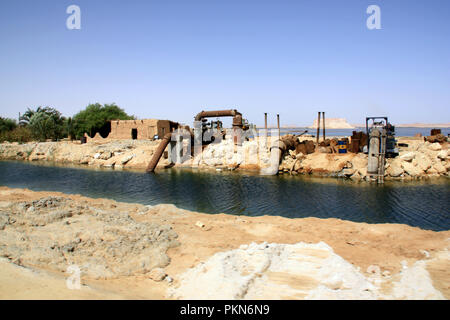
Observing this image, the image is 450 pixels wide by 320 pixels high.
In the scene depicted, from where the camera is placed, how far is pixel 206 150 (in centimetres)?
3056

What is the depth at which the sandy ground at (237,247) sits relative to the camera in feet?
17.4

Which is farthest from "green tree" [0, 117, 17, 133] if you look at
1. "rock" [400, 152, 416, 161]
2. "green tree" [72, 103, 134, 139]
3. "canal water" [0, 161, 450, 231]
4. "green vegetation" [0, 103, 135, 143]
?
"rock" [400, 152, 416, 161]

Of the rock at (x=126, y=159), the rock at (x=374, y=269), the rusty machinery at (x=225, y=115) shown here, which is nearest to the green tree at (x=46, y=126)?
the rock at (x=126, y=159)

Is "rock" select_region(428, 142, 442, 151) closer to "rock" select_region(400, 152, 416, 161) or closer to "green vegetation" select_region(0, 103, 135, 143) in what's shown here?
"rock" select_region(400, 152, 416, 161)

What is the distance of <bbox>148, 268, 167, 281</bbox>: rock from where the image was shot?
21.0ft

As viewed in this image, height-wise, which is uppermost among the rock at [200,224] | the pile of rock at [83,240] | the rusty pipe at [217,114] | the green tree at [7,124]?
the green tree at [7,124]

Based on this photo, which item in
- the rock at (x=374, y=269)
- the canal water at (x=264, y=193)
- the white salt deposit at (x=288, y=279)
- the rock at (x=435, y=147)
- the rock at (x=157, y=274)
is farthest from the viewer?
the rock at (x=435, y=147)

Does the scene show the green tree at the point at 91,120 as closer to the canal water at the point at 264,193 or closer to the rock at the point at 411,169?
the canal water at the point at 264,193

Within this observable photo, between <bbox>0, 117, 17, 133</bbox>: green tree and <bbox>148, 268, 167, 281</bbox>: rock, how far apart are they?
215 feet

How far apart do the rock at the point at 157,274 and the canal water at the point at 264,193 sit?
297 inches

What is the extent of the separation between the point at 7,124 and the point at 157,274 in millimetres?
69915

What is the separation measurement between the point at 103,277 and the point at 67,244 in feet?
6.76
